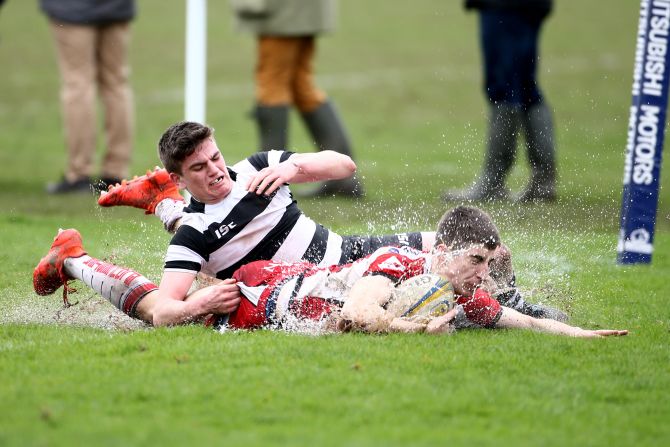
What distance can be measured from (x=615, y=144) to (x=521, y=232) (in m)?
5.17

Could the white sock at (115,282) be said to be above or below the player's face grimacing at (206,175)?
below

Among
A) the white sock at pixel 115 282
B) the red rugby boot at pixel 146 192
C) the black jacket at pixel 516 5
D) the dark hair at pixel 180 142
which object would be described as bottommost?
the white sock at pixel 115 282

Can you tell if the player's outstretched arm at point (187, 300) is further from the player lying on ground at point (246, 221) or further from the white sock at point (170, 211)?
the white sock at point (170, 211)

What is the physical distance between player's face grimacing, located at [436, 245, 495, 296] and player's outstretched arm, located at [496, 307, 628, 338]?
25cm

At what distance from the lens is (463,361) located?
17.6 feet

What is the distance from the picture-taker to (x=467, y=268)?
6.07 m

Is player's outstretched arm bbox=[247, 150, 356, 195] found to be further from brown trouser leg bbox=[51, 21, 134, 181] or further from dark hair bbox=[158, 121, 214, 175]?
brown trouser leg bbox=[51, 21, 134, 181]

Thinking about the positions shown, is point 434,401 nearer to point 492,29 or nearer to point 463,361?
point 463,361

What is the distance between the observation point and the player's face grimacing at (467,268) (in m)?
6.06

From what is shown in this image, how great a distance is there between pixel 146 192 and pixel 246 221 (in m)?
1.04

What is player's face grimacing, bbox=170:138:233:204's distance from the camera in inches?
243

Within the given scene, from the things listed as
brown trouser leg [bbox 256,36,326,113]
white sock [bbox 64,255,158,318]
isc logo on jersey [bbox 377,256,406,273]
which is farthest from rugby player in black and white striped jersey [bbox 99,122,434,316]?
brown trouser leg [bbox 256,36,326,113]

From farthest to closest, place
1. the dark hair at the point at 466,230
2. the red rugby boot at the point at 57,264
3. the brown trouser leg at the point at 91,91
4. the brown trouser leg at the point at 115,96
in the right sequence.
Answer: the brown trouser leg at the point at 115,96 → the brown trouser leg at the point at 91,91 → the red rugby boot at the point at 57,264 → the dark hair at the point at 466,230

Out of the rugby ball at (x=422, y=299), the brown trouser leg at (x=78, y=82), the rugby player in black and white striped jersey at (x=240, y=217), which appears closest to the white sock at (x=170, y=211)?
the rugby player in black and white striped jersey at (x=240, y=217)
